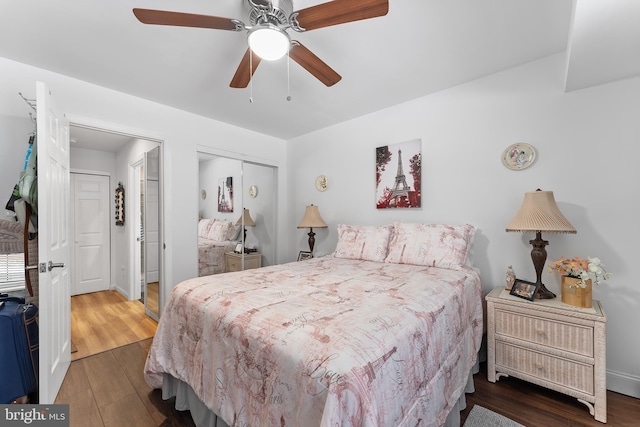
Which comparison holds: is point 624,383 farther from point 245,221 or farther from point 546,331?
point 245,221

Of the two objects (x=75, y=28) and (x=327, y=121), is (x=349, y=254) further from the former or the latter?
(x=75, y=28)

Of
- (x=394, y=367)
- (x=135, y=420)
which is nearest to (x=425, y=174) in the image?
(x=394, y=367)

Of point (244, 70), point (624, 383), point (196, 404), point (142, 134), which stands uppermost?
point (244, 70)

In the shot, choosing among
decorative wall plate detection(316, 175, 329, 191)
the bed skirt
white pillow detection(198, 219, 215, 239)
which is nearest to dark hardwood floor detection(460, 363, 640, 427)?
the bed skirt

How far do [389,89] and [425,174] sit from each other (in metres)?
0.96

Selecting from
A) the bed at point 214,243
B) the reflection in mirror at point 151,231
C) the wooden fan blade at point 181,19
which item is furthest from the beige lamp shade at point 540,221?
the reflection in mirror at point 151,231

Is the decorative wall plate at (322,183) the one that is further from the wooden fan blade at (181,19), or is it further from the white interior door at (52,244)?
the white interior door at (52,244)

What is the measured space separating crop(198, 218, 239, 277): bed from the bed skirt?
1660 mm

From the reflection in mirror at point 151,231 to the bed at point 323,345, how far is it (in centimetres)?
175

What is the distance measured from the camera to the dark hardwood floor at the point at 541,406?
5.34ft

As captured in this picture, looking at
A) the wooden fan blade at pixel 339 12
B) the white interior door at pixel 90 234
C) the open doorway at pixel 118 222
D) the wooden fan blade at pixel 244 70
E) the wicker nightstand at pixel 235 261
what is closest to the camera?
the wooden fan blade at pixel 339 12

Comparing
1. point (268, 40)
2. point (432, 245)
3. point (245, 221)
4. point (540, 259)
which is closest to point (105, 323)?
point (245, 221)

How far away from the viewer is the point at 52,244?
71.7 inches
